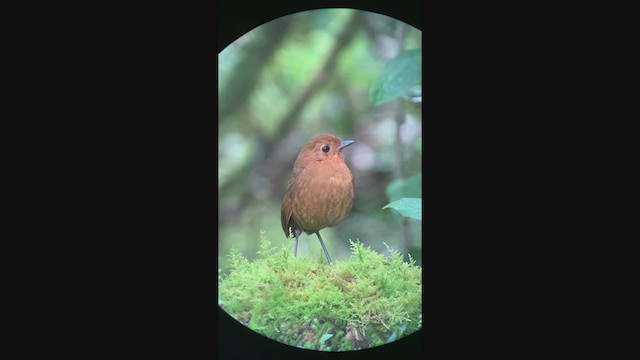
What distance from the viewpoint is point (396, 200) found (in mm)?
2078

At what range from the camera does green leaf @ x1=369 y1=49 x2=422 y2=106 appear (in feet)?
6.81

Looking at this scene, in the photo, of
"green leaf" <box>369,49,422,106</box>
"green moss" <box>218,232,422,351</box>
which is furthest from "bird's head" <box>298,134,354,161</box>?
"green moss" <box>218,232,422,351</box>

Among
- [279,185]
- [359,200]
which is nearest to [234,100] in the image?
[279,185]

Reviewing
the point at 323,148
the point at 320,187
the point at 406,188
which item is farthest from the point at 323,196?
the point at 406,188

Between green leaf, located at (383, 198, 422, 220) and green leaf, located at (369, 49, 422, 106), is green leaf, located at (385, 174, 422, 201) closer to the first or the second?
green leaf, located at (383, 198, 422, 220)

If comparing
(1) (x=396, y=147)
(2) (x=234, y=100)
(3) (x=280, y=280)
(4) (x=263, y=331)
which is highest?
(2) (x=234, y=100)

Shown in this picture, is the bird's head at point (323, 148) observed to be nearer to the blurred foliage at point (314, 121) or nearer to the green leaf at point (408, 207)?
the blurred foliage at point (314, 121)

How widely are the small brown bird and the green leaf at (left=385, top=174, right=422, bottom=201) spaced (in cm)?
13

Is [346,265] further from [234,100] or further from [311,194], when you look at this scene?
[234,100]

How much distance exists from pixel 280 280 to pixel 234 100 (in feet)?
1.87

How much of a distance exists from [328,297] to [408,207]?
363 mm

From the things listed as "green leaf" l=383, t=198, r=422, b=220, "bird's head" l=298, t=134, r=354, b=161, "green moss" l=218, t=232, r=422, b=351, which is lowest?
"green moss" l=218, t=232, r=422, b=351

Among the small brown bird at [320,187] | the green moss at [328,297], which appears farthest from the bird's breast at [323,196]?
the green moss at [328,297]

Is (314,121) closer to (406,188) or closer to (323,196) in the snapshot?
(323,196)
